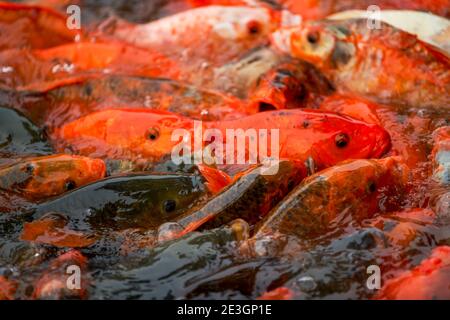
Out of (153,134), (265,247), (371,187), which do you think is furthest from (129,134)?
(371,187)

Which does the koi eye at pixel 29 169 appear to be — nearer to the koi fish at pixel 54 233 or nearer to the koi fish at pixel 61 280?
the koi fish at pixel 54 233

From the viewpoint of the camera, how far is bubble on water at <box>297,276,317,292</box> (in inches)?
128

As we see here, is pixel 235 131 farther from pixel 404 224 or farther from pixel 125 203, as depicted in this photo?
pixel 404 224

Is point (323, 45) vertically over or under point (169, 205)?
over

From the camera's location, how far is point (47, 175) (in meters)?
4.11

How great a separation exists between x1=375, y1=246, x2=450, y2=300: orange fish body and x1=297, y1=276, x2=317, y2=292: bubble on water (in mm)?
292

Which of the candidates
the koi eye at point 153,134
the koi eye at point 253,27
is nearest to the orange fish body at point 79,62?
the koi eye at point 253,27

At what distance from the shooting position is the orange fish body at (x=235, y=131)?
4141 mm

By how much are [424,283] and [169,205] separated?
141 centimetres

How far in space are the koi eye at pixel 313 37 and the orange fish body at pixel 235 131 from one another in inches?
46.9

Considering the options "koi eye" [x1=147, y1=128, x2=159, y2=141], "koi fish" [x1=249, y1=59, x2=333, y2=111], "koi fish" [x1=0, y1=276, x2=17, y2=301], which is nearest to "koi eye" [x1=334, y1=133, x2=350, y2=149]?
"koi fish" [x1=249, y1=59, x2=333, y2=111]

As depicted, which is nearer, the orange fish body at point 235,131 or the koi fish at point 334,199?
the koi fish at point 334,199

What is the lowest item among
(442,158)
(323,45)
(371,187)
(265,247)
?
(265,247)

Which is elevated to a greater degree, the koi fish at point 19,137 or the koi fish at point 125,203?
the koi fish at point 19,137
